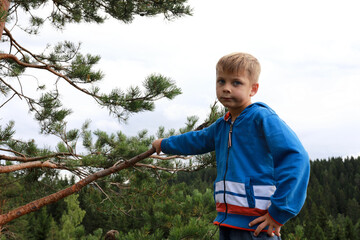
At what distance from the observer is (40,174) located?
446cm

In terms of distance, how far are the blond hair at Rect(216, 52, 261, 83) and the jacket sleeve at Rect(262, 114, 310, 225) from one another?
29cm

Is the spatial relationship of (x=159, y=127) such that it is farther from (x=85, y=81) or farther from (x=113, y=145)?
(x=85, y=81)

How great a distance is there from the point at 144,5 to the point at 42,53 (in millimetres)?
1591

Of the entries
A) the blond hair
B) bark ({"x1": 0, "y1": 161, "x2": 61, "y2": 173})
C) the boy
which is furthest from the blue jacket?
bark ({"x1": 0, "y1": 161, "x2": 61, "y2": 173})

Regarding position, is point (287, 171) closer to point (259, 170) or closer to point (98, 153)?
point (259, 170)

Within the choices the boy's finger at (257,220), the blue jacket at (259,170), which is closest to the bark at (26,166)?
the blue jacket at (259,170)

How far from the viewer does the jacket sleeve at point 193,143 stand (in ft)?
7.27

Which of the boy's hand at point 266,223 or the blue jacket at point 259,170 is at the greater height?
the blue jacket at point 259,170

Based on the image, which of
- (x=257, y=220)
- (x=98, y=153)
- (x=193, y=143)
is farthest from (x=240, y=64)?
(x=98, y=153)

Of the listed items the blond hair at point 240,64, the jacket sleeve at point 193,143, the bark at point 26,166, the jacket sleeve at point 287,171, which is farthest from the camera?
the bark at point 26,166

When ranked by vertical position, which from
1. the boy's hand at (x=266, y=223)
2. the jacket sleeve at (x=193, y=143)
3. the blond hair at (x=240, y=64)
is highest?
the blond hair at (x=240, y=64)

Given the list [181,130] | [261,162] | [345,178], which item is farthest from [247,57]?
[345,178]

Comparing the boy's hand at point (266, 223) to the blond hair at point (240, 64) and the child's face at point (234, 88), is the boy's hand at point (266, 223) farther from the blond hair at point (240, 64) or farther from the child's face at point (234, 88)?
the blond hair at point (240, 64)

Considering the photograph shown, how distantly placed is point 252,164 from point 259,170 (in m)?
0.05
